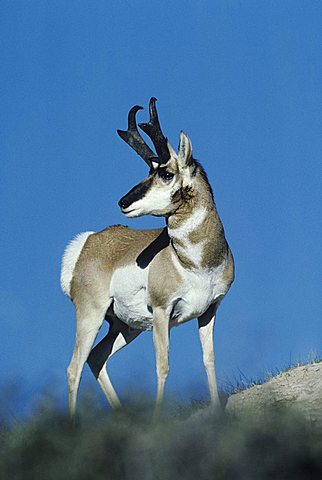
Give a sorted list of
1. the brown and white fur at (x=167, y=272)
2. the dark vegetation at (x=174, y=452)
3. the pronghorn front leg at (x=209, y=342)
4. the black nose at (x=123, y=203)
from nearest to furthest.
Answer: the dark vegetation at (x=174, y=452) < the black nose at (x=123, y=203) < the brown and white fur at (x=167, y=272) < the pronghorn front leg at (x=209, y=342)

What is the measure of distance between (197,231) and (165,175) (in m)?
0.79

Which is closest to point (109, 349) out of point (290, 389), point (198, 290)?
point (198, 290)

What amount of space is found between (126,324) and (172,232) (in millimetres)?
2280

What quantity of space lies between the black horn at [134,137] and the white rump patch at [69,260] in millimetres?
1721

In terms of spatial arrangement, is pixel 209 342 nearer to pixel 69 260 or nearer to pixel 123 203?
pixel 123 203

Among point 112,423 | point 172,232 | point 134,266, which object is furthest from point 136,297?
point 112,423

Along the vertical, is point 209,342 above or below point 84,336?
below

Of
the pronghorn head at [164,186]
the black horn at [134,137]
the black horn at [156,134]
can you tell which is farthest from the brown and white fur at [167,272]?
the black horn at [134,137]

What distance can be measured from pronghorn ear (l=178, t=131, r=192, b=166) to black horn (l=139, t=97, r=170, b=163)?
0.23 meters

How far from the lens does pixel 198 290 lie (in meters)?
11.3

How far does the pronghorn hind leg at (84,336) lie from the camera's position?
41.1ft

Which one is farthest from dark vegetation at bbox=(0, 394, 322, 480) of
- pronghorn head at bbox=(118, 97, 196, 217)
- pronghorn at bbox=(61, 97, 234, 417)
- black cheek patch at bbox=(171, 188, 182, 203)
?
black cheek patch at bbox=(171, 188, 182, 203)

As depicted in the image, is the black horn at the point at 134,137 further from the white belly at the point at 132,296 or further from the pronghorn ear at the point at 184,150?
the white belly at the point at 132,296

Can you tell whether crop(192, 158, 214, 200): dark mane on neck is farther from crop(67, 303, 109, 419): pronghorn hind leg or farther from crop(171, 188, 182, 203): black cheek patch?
crop(67, 303, 109, 419): pronghorn hind leg
